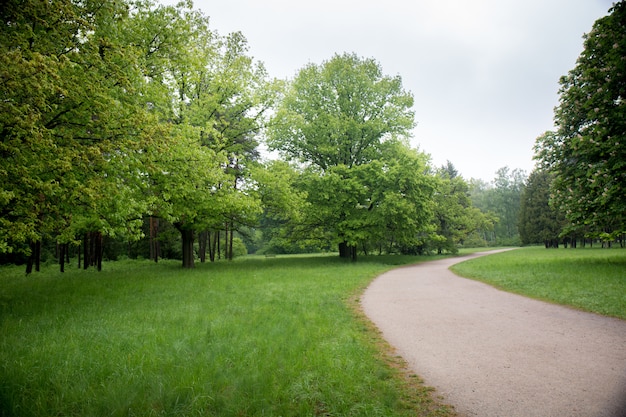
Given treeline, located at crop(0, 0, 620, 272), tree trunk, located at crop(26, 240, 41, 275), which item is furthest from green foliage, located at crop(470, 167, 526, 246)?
tree trunk, located at crop(26, 240, 41, 275)

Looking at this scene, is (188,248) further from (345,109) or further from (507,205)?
(507,205)

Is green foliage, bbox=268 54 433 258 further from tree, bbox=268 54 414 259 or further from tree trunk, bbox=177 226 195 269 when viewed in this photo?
tree trunk, bbox=177 226 195 269

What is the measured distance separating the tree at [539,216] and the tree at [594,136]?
35548 mm

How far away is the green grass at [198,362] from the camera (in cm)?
348

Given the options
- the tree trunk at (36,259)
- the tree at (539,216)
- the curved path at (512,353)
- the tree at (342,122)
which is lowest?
the curved path at (512,353)

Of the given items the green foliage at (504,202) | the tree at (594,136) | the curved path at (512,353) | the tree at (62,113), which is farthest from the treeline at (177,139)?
the green foliage at (504,202)

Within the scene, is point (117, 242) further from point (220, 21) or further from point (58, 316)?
point (58, 316)

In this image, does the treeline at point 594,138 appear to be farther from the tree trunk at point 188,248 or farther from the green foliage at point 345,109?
the tree trunk at point 188,248

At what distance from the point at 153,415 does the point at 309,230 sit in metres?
22.2

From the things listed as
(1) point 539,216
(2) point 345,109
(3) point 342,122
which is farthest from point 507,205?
(3) point 342,122

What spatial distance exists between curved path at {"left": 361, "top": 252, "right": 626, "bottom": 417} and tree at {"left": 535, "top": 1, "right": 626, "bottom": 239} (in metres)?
7.44

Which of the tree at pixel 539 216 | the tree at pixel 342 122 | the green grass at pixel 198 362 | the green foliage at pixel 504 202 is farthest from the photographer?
the green foliage at pixel 504 202

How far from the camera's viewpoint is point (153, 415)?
3.27 meters

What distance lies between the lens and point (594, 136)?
13062 millimetres
